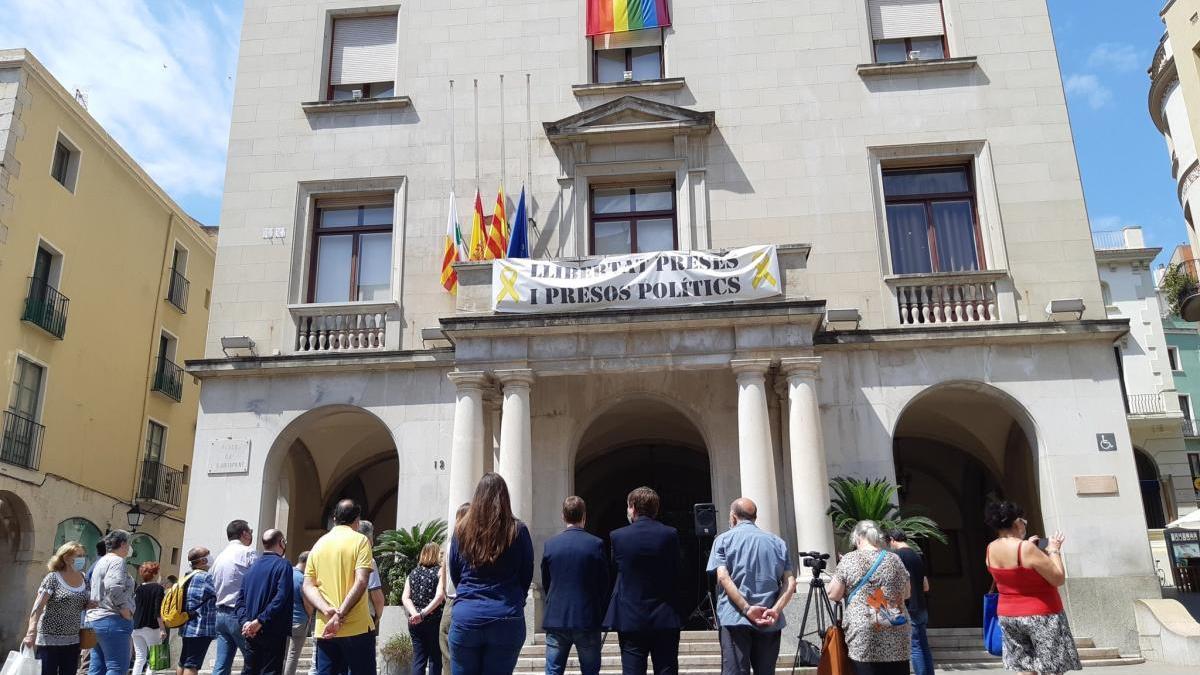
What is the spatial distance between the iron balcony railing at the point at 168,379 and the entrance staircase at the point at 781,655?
53.1ft

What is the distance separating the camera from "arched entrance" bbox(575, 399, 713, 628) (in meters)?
19.9

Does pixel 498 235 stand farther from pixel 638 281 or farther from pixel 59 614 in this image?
pixel 59 614

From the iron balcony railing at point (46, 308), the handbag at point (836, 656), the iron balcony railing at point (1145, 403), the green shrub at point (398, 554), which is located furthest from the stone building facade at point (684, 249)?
the iron balcony railing at point (1145, 403)

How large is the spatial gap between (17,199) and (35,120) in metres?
2.20

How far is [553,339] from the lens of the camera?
15359 millimetres

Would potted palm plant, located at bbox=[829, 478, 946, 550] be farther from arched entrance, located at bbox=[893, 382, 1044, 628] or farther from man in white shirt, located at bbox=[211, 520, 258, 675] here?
man in white shirt, located at bbox=[211, 520, 258, 675]

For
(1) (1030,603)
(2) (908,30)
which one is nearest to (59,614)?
(1) (1030,603)

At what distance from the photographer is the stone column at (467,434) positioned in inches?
593

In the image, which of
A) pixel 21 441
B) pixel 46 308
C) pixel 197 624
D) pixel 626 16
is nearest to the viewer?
pixel 197 624

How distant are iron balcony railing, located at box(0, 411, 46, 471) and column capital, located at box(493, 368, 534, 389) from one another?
13.3 meters

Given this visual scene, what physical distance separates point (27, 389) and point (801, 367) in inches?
729

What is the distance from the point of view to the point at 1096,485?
1520 centimetres

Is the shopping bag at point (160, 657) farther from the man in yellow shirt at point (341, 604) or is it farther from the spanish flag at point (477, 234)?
the man in yellow shirt at point (341, 604)

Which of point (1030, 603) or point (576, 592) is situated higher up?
point (576, 592)
